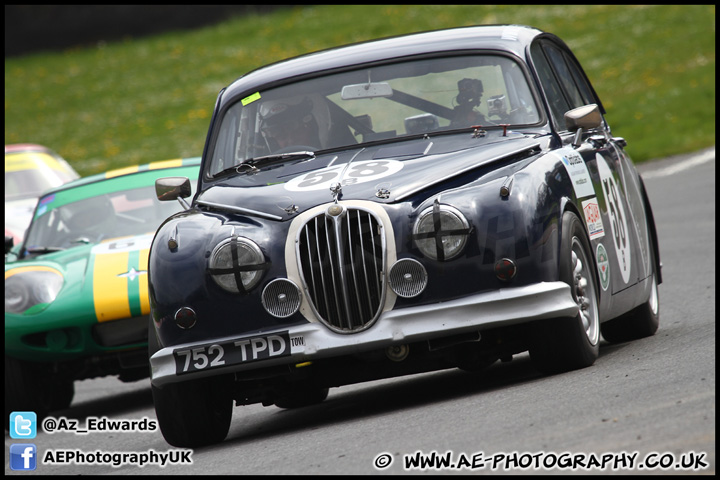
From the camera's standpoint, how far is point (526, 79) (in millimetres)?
6938

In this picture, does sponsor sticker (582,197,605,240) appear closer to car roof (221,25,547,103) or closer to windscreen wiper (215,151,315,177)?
car roof (221,25,547,103)

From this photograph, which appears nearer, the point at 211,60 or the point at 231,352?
the point at 231,352

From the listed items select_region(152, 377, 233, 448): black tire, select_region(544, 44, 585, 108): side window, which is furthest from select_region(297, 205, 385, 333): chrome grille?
select_region(544, 44, 585, 108): side window

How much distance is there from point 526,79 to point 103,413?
3938mm

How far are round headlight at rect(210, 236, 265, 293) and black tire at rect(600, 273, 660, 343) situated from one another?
106 inches

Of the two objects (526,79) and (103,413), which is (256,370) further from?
(103,413)

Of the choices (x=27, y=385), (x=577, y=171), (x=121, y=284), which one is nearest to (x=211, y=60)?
(x=27, y=385)

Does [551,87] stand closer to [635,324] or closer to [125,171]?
[635,324]

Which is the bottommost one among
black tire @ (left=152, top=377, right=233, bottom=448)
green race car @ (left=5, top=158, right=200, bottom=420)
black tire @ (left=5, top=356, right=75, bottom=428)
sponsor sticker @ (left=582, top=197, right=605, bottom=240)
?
black tire @ (left=5, top=356, right=75, bottom=428)

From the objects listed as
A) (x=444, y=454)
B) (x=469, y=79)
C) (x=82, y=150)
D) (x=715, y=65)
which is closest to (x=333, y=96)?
(x=469, y=79)

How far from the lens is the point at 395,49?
285 inches

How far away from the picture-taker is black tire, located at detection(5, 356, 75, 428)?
887 centimetres

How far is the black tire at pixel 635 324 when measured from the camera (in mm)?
7688

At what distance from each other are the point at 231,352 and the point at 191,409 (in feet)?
1.24
